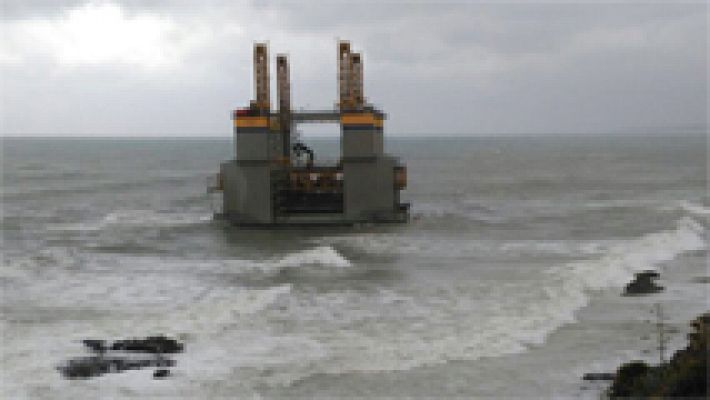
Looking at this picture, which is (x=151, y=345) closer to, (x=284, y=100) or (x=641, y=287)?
(x=641, y=287)

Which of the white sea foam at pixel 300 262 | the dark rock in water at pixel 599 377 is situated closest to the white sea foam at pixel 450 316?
the dark rock in water at pixel 599 377

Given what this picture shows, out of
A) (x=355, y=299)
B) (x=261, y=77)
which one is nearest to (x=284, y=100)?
(x=261, y=77)

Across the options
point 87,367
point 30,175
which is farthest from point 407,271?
point 30,175

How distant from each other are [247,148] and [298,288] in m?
17.6

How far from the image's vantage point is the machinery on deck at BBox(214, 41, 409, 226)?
46.6m

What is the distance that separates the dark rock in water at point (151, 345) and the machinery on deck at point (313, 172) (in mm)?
24601

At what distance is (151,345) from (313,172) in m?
27.7

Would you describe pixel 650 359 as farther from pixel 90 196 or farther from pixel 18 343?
pixel 90 196

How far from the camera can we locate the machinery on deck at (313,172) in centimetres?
4656

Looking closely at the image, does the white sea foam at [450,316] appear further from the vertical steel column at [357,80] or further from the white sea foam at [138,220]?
the white sea foam at [138,220]

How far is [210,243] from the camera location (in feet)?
140

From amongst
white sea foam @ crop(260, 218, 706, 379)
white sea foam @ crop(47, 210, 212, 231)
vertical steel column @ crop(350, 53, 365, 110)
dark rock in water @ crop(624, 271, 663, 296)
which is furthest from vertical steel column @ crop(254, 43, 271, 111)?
dark rock in water @ crop(624, 271, 663, 296)

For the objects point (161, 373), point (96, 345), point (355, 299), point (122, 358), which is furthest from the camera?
point (355, 299)

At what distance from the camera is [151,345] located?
21.5 m
